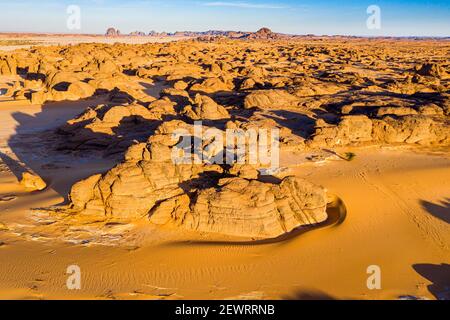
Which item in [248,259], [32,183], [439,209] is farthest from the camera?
[32,183]

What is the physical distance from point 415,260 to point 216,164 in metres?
6.25

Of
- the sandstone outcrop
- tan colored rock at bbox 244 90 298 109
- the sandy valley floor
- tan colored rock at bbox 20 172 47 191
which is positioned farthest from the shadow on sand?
tan colored rock at bbox 20 172 47 191

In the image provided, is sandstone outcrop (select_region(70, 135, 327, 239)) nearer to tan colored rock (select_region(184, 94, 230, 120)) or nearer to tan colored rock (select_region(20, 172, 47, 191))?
tan colored rock (select_region(20, 172, 47, 191))

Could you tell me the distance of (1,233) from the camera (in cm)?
1048

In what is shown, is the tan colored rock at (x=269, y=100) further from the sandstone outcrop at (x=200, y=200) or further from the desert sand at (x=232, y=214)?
the sandstone outcrop at (x=200, y=200)

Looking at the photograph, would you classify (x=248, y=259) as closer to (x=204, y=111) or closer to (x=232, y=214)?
(x=232, y=214)

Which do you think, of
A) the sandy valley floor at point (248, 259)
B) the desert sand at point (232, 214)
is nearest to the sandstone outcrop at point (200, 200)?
the desert sand at point (232, 214)

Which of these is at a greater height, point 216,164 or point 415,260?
point 216,164

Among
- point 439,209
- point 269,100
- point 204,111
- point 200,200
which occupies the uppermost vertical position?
point 269,100

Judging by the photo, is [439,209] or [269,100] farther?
[269,100]

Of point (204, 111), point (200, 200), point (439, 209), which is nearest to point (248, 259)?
point (200, 200)

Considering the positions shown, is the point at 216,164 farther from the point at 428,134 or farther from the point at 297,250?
the point at 428,134

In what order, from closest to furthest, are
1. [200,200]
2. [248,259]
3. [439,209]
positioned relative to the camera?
[248,259] < [200,200] < [439,209]

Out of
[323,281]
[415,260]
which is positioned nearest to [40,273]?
[323,281]
